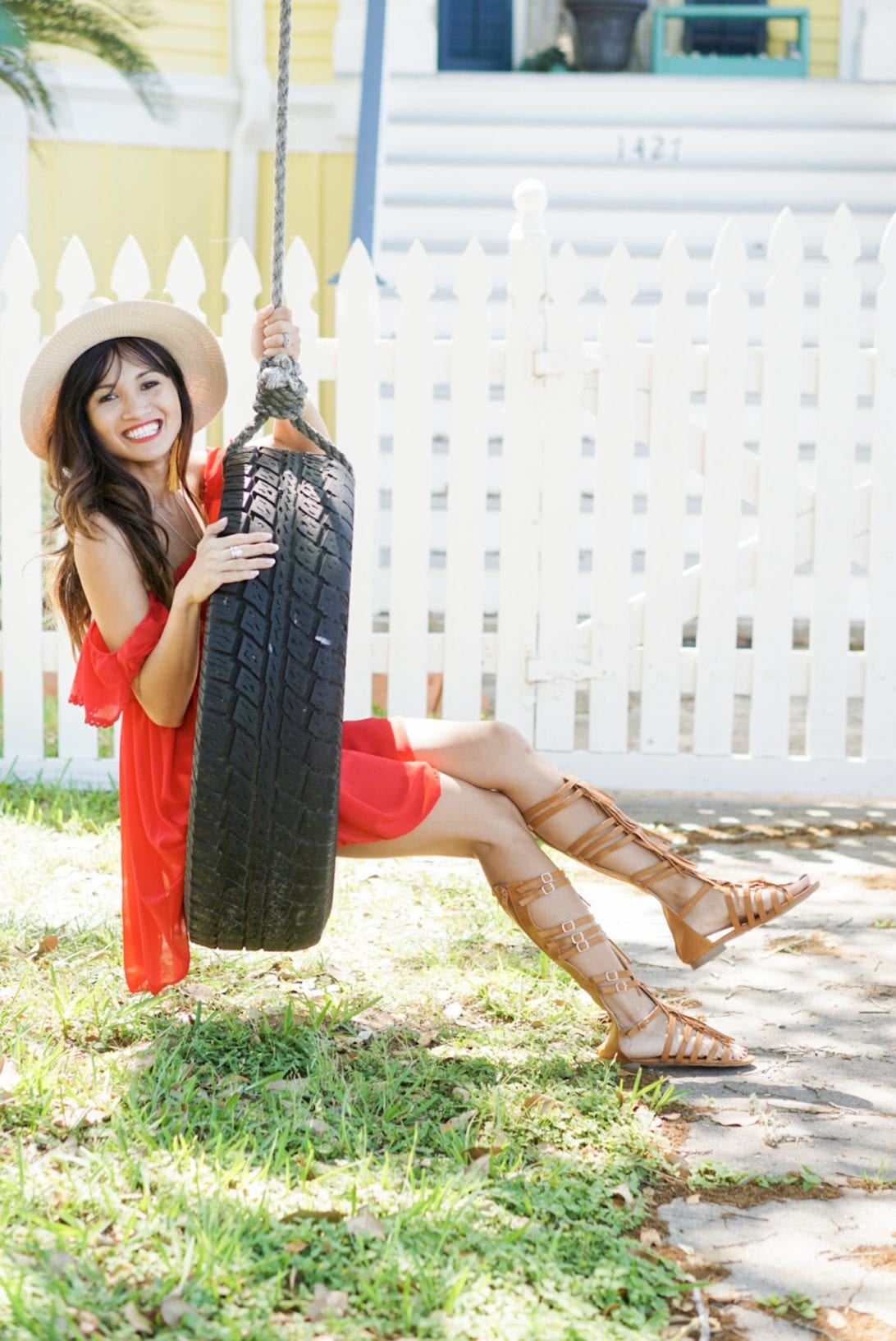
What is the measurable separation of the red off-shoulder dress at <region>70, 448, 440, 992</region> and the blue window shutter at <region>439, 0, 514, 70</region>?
285 inches

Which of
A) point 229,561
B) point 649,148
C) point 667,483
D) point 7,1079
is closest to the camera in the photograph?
point 229,561

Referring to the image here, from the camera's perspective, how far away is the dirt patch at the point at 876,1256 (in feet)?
6.84

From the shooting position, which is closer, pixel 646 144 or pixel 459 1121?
pixel 459 1121

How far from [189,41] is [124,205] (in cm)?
103

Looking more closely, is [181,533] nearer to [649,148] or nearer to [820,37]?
[649,148]

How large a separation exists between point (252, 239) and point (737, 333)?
511 centimetres

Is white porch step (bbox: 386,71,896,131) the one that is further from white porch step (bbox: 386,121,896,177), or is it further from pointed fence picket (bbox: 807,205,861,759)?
pointed fence picket (bbox: 807,205,861,759)

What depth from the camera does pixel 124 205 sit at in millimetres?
8773

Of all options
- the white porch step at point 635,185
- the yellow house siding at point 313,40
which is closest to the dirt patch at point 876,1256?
the white porch step at point 635,185

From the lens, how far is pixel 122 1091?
99.1 inches

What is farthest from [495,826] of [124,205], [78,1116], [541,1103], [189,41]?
[189,41]

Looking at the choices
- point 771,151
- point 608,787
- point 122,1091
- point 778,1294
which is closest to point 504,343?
point 608,787

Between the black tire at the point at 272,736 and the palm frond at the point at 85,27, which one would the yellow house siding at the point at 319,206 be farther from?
the black tire at the point at 272,736

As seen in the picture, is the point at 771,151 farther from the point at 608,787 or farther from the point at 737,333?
the point at 608,787
